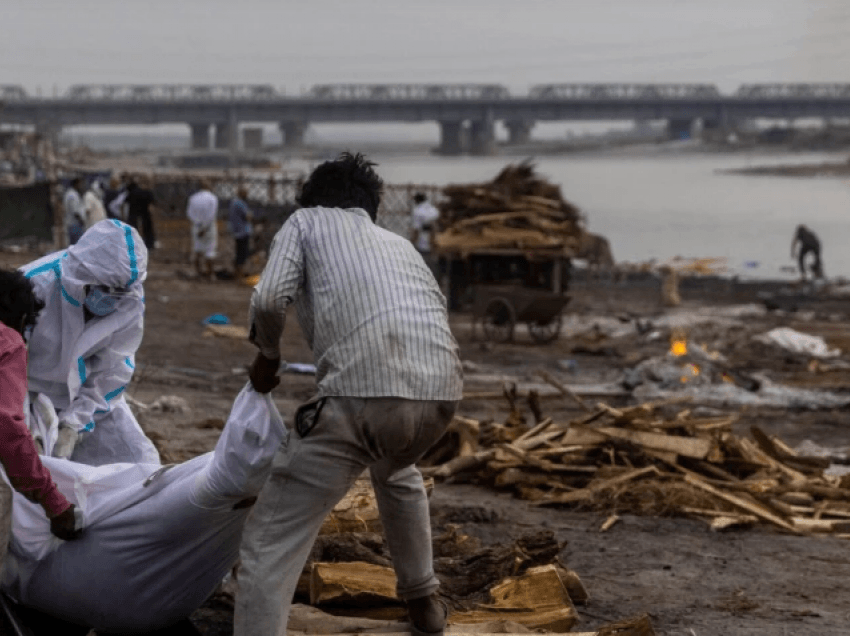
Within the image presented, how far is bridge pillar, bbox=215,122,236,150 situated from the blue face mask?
111 m

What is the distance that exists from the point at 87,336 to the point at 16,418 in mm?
1515

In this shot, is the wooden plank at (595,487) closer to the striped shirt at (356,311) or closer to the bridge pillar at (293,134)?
the striped shirt at (356,311)

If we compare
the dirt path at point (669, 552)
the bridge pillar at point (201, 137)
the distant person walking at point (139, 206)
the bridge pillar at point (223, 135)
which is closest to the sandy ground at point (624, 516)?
the dirt path at point (669, 552)

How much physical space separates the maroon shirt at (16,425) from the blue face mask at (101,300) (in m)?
1.24

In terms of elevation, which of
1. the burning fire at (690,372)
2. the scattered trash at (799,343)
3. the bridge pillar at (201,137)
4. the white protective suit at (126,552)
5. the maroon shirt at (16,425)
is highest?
the maroon shirt at (16,425)

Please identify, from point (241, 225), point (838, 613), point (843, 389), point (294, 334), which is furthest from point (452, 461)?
point (241, 225)

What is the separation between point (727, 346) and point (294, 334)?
5.78m

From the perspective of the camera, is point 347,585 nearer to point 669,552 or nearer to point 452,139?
point 669,552

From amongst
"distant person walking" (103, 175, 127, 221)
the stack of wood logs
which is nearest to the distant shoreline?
"distant person walking" (103, 175, 127, 221)

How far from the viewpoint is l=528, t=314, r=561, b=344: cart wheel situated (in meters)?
20.7

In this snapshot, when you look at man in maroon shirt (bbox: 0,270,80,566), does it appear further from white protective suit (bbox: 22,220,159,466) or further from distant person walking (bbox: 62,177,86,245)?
distant person walking (bbox: 62,177,86,245)

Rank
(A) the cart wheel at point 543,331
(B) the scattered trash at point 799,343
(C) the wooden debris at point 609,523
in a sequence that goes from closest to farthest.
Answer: (C) the wooden debris at point 609,523 < (B) the scattered trash at point 799,343 < (A) the cart wheel at point 543,331

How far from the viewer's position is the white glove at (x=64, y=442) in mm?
6309

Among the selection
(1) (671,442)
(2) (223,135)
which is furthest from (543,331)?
(2) (223,135)
